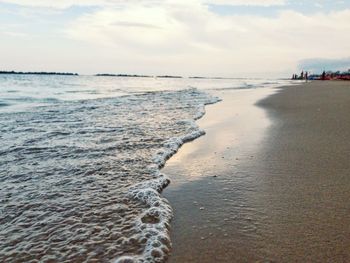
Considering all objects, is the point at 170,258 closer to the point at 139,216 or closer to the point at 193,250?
the point at 193,250

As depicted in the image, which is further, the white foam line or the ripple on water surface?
the ripple on water surface

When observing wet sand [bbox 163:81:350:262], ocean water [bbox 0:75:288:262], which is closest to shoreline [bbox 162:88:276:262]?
wet sand [bbox 163:81:350:262]

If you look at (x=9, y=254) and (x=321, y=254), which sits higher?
(x=321, y=254)

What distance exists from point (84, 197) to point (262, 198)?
2.14 m

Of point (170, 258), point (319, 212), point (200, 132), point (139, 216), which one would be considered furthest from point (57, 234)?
point (200, 132)

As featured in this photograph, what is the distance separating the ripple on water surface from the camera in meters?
2.86

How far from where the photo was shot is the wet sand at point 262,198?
8.79ft

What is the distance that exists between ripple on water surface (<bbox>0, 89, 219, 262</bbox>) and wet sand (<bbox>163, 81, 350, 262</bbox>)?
30 cm

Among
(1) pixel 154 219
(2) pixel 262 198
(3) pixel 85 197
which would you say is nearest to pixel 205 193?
(2) pixel 262 198

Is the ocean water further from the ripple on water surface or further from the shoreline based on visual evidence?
the shoreline

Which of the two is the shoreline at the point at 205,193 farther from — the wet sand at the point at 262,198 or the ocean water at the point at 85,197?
the ocean water at the point at 85,197

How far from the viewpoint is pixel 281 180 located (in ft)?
14.1

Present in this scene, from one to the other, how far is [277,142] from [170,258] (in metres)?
4.51

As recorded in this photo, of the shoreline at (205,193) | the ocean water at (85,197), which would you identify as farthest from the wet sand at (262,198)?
the ocean water at (85,197)
